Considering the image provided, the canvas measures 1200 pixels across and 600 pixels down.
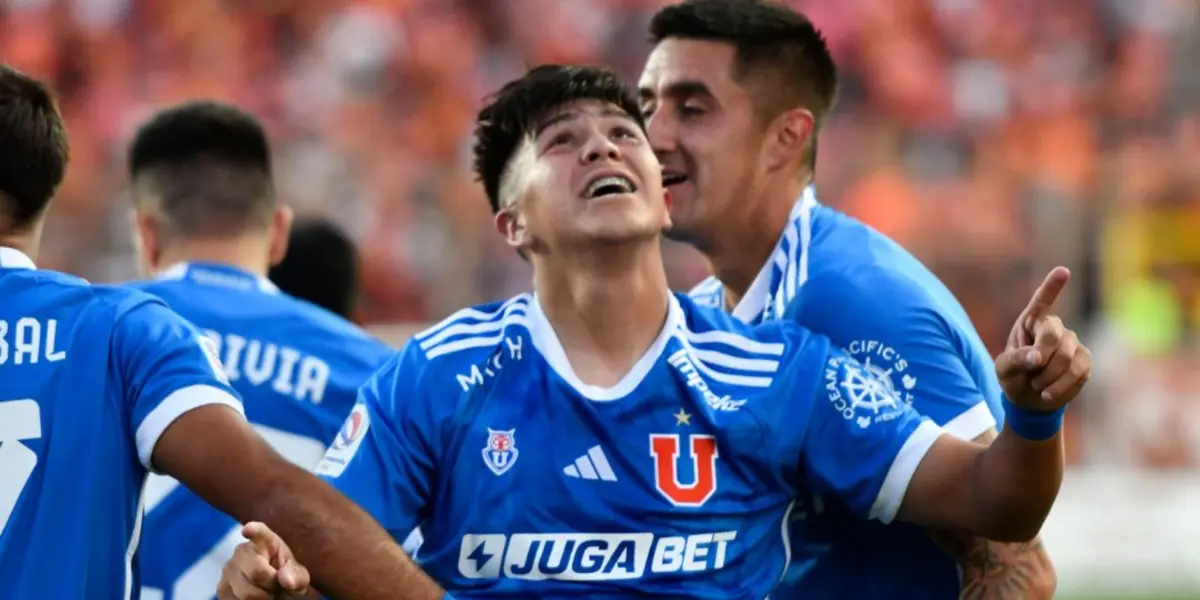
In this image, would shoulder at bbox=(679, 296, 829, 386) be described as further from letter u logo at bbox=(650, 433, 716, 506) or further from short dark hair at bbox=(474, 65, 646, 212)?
short dark hair at bbox=(474, 65, 646, 212)

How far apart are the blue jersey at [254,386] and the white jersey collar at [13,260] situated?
116 centimetres

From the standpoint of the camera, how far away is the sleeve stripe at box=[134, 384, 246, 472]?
325 centimetres

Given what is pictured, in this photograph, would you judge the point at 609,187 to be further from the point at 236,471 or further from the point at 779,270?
the point at 236,471

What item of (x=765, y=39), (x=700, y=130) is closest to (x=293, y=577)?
(x=700, y=130)

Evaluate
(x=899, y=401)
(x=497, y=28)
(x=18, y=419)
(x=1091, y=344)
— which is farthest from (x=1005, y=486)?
(x=497, y=28)

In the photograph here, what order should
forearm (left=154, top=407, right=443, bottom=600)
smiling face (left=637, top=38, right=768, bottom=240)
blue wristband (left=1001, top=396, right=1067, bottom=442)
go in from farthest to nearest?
smiling face (left=637, top=38, right=768, bottom=240) → blue wristband (left=1001, top=396, right=1067, bottom=442) → forearm (left=154, top=407, right=443, bottom=600)

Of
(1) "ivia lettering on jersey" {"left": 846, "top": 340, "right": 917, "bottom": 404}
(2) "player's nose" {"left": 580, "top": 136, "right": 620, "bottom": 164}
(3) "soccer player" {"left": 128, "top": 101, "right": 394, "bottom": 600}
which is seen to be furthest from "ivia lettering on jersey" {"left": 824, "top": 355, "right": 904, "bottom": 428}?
(3) "soccer player" {"left": 128, "top": 101, "right": 394, "bottom": 600}

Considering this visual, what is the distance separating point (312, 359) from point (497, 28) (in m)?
9.37

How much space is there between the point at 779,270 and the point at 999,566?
2.95 feet

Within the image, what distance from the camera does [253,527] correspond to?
3.10m

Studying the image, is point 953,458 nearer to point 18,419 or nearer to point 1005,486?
point 1005,486

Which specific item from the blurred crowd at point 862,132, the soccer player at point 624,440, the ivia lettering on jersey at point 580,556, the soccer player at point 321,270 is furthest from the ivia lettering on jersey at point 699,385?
the blurred crowd at point 862,132

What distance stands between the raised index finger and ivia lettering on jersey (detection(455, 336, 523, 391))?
1.04 metres

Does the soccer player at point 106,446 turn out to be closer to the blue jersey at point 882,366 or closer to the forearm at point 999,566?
the blue jersey at point 882,366
